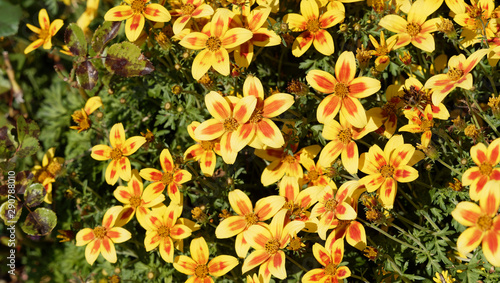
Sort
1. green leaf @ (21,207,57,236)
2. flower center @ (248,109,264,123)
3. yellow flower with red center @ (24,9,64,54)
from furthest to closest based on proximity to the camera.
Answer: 1. yellow flower with red center @ (24,9,64,54)
2. green leaf @ (21,207,57,236)
3. flower center @ (248,109,264,123)

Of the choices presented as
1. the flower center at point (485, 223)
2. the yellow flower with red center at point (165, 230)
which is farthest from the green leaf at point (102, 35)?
the flower center at point (485, 223)

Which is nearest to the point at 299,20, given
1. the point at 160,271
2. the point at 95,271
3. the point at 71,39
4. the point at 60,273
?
the point at 71,39

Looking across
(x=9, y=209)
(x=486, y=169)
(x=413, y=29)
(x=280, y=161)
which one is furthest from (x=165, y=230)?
(x=413, y=29)

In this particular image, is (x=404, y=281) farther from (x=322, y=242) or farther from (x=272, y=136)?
(x=272, y=136)

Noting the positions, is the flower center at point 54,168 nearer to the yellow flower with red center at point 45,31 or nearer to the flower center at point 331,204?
the yellow flower with red center at point 45,31

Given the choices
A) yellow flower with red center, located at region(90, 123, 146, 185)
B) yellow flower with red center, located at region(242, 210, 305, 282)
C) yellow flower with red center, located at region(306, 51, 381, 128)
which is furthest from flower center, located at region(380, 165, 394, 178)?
yellow flower with red center, located at region(90, 123, 146, 185)

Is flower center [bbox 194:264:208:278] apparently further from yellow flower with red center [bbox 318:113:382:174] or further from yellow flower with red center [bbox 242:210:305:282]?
yellow flower with red center [bbox 318:113:382:174]

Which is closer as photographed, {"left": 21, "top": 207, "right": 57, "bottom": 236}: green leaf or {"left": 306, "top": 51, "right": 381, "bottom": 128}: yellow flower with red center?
{"left": 306, "top": 51, "right": 381, "bottom": 128}: yellow flower with red center
